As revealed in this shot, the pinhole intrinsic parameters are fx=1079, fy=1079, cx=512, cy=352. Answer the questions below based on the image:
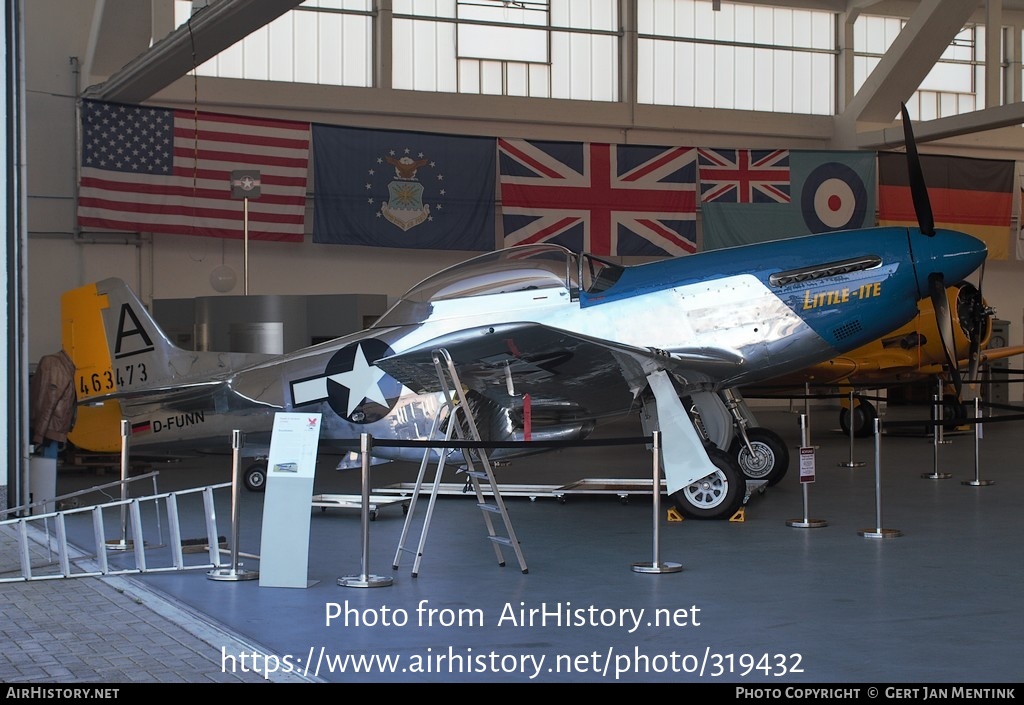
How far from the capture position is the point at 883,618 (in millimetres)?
4691

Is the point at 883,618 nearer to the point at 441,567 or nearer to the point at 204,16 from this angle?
the point at 441,567

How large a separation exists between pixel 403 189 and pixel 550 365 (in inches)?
417

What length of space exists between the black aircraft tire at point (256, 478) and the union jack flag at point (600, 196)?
9.02 metres

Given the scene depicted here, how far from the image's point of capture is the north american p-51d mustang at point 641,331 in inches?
301

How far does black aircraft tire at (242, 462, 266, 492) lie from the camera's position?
984cm

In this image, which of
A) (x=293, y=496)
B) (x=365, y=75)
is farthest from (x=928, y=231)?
(x=365, y=75)

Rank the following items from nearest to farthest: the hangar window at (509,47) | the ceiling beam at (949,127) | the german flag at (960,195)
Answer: the ceiling beam at (949,127)
the hangar window at (509,47)
the german flag at (960,195)

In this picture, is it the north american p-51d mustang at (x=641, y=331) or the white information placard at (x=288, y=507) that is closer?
the white information placard at (x=288, y=507)

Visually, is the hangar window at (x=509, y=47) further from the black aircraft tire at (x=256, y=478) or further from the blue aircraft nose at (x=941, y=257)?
the blue aircraft nose at (x=941, y=257)

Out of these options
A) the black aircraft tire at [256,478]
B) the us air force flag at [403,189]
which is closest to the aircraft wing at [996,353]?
the us air force flag at [403,189]

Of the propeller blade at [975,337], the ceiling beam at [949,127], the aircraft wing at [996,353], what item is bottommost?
the aircraft wing at [996,353]

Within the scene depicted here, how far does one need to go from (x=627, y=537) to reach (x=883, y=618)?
2.59 m

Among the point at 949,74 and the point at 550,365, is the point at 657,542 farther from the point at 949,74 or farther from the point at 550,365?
the point at 949,74

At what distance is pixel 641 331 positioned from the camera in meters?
7.91
